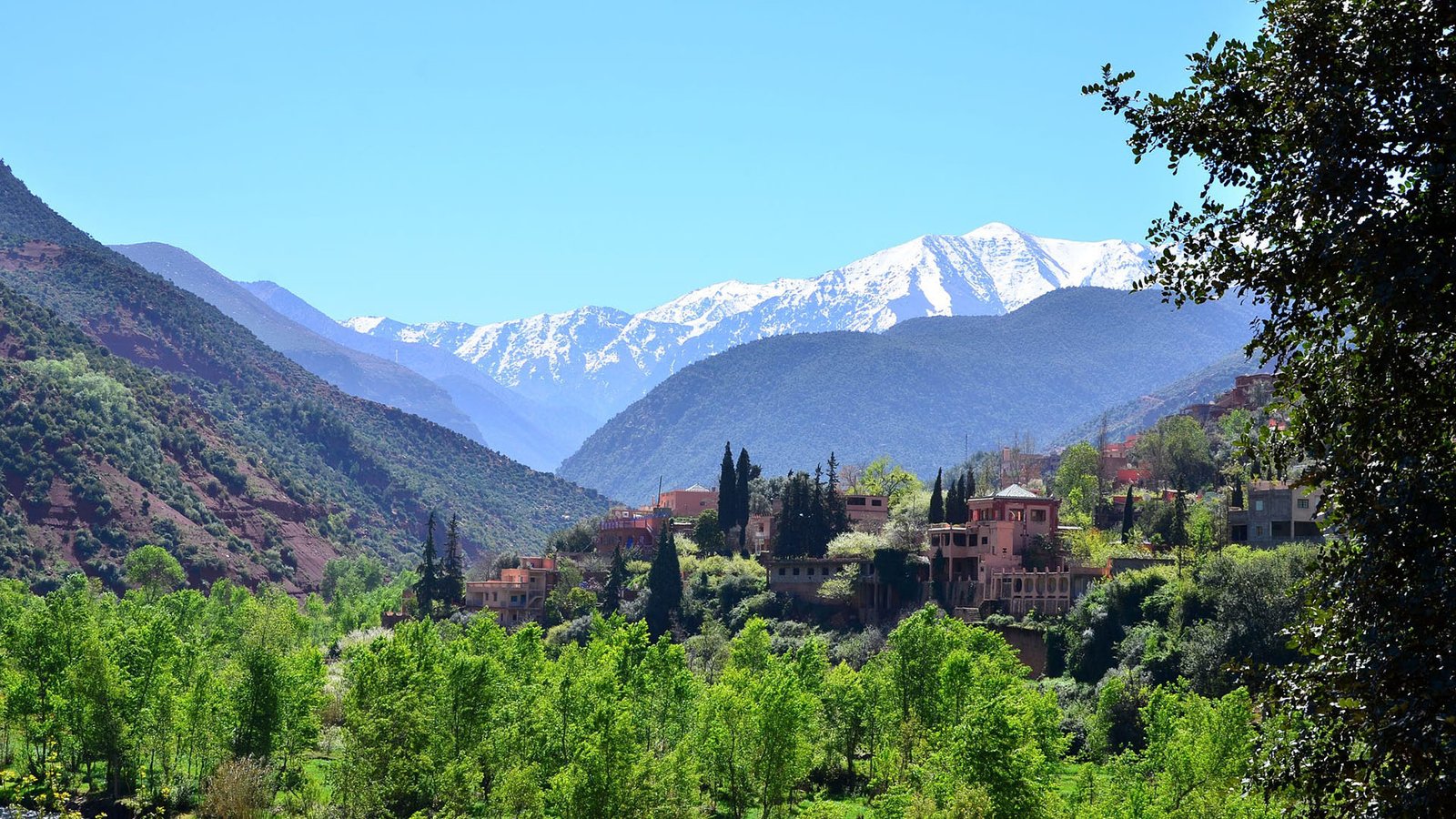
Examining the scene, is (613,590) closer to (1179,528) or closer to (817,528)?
(817,528)

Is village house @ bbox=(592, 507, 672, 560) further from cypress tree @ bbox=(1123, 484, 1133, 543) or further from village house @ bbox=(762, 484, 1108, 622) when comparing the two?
cypress tree @ bbox=(1123, 484, 1133, 543)

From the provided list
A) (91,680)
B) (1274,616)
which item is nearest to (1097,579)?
(1274,616)

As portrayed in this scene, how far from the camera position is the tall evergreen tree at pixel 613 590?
333 ft

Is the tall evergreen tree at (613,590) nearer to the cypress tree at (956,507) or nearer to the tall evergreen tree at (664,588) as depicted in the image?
the tall evergreen tree at (664,588)

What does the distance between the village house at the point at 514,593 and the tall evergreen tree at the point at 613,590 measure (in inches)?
222

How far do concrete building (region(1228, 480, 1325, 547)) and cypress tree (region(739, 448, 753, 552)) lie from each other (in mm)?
38818

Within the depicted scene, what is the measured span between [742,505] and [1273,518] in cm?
4346

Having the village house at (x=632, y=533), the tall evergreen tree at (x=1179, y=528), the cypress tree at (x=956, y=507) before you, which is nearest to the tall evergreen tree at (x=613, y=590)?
the village house at (x=632, y=533)

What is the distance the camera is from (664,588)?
3809 inches

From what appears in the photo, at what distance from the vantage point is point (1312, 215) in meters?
12.6

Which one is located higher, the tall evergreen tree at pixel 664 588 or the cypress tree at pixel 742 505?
the cypress tree at pixel 742 505

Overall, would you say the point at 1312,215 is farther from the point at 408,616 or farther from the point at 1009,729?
the point at 408,616

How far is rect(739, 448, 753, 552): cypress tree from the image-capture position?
109 meters

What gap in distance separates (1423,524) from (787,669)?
56197 millimetres
